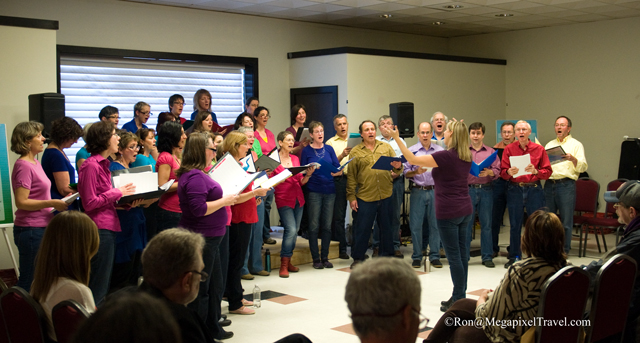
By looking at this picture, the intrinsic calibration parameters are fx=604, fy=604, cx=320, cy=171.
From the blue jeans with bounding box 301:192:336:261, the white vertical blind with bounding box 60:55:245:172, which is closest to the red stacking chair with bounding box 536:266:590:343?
the blue jeans with bounding box 301:192:336:261

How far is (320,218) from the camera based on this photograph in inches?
259

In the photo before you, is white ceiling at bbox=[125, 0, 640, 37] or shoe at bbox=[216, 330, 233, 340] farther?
white ceiling at bbox=[125, 0, 640, 37]

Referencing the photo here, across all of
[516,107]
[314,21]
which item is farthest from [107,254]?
[516,107]

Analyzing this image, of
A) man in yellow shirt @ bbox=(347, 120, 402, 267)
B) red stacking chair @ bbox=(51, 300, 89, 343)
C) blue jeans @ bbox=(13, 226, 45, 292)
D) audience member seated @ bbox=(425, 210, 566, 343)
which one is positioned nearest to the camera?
red stacking chair @ bbox=(51, 300, 89, 343)

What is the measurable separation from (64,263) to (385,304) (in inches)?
57.3

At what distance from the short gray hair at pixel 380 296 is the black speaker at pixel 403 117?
6.25 meters

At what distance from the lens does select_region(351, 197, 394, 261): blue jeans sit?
248 inches

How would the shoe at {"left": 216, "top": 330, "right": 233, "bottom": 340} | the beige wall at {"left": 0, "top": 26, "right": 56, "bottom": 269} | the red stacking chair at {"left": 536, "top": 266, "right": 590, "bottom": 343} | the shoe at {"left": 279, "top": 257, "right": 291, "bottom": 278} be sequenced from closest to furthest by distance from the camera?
the red stacking chair at {"left": 536, "top": 266, "right": 590, "bottom": 343} → the shoe at {"left": 216, "top": 330, "right": 233, "bottom": 340} → the beige wall at {"left": 0, "top": 26, "right": 56, "bottom": 269} → the shoe at {"left": 279, "top": 257, "right": 291, "bottom": 278}

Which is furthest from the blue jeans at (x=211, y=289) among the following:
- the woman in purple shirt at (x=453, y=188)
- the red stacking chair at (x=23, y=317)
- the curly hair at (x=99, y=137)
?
the woman in purple shirt at (x=453, y=188)

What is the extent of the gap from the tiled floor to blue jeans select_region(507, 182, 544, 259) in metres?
0.30

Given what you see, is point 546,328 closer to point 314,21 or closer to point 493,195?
point 493,195

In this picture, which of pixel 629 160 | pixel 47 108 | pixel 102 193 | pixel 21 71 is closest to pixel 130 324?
pixel 102 193

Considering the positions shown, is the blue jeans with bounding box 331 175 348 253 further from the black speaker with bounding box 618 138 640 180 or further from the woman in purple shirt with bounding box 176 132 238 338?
the black speaker with bounding box 618 138 640 180

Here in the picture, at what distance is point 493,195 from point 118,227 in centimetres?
441
